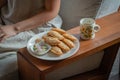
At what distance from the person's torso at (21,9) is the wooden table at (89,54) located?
0.26m

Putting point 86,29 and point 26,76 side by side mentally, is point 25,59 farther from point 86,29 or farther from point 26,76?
point 86,29

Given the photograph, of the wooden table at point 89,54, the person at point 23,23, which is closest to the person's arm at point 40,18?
the person at point 23,23

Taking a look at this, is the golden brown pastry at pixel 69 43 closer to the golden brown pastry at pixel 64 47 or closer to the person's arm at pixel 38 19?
the golden brown pastry at pixel 64 47

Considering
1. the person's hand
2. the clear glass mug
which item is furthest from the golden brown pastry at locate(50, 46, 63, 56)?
the person's hand

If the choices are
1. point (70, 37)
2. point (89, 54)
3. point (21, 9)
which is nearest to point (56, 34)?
point (70, 37)

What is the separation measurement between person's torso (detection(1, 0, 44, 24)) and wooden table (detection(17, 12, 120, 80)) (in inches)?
10.2

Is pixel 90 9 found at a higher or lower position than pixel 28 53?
higher

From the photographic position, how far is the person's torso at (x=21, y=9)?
4.22 feet

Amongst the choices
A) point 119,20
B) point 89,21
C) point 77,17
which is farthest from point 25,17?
point 119,20

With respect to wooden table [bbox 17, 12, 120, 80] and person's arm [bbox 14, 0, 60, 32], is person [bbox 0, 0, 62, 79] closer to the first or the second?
person's arm [bbox 14, 0, 60, 32]

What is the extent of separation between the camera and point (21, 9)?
1.31 metres

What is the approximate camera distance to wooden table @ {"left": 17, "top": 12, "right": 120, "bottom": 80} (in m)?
1.00

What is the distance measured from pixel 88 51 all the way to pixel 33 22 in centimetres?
37

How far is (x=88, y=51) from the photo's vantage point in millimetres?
1056
